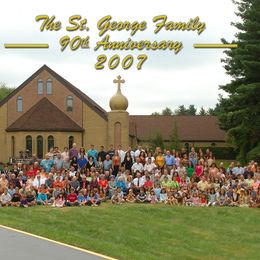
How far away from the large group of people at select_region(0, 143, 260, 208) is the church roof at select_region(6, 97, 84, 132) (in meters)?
30.1

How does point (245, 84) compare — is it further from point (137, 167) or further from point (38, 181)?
point (38, 181)

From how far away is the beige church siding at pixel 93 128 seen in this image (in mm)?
52719

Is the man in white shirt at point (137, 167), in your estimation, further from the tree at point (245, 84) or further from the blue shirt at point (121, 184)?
the tree at point (245, 84)

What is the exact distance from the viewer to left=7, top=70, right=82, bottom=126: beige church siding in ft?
178

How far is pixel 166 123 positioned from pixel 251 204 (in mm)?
54375

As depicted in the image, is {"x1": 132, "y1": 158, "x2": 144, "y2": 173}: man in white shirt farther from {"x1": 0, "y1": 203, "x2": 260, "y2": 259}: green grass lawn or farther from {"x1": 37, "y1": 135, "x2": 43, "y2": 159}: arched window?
{"x1": 37, "y1": 135, "x2": 43, "y2": 159}: arched window

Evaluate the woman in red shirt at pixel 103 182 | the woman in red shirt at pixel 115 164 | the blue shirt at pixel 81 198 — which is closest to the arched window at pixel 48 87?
the woman in red shirt at pixel 115 164

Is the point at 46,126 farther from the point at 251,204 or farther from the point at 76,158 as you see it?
the point at 251,204

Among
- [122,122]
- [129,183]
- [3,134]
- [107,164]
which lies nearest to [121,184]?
[129,183]

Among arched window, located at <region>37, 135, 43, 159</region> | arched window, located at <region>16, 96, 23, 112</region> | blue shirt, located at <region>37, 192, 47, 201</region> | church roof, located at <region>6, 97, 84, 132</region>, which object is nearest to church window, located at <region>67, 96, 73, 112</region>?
church roof, located at <region>6, 97, 84, 132</region>

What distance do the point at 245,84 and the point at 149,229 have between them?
25.4 m

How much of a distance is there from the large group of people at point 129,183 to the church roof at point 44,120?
30.1 m

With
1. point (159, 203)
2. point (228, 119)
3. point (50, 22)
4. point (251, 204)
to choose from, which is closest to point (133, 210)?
point (159, 203)

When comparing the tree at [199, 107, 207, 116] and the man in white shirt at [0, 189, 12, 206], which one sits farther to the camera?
the tree at [199, 107, 207, 116]
